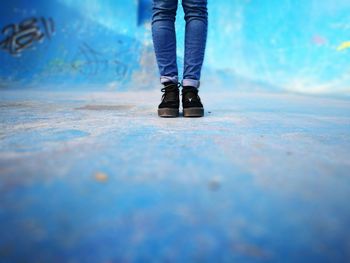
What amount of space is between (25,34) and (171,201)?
4143 mm

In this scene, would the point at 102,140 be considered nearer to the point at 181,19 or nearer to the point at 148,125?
the point at 148,125

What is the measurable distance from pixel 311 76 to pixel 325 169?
12.7ft

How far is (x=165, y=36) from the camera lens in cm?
109

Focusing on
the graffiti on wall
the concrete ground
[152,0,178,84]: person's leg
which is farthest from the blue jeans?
the graffiti on wall

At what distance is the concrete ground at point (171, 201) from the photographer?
11.4 inches

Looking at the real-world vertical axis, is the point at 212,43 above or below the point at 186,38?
above

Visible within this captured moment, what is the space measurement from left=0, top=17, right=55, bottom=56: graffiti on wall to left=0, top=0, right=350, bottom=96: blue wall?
0.01 m

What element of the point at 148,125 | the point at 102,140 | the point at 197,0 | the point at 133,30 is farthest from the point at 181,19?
the point at 133,30

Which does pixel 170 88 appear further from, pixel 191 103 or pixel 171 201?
pixel 171 201

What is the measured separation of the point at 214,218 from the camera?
337 millimetres

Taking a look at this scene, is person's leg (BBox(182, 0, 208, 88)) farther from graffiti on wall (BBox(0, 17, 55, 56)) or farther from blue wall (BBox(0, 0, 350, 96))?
graffiti on wall (BBox(0, 17, 55, 56))

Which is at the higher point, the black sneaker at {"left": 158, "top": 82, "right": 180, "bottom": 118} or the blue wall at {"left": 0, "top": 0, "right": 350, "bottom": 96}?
the blue wall at {"left": 0, "top": 0, "right": 350, "bottom": 96}

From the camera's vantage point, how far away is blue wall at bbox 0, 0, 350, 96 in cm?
375

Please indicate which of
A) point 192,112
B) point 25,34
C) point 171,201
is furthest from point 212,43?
point 171,201
